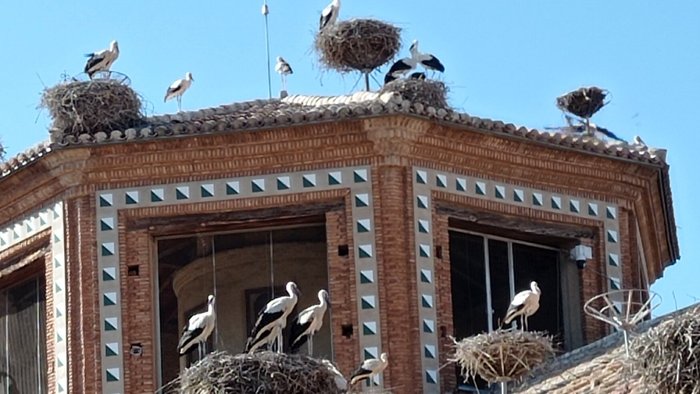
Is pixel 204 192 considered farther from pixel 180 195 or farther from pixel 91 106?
pixel 91 106

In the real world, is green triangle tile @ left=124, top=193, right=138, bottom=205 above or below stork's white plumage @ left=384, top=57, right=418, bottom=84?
below

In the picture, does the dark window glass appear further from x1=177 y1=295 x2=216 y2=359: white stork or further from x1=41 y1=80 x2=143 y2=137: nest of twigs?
x1=177 y1=295 x2=216 y2=359: white stork

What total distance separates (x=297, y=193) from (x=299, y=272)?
0.89m

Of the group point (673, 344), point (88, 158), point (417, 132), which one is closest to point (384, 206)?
point (417, 132)

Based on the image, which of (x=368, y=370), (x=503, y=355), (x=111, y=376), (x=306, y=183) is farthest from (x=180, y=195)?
(x=503, y=355)

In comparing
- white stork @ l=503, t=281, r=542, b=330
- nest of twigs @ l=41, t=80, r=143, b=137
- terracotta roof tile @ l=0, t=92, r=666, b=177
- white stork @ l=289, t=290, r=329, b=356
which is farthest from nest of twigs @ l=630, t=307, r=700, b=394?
nest of twigs @ l=41, t=80, r=143, b=137

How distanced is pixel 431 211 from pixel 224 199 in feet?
6.42

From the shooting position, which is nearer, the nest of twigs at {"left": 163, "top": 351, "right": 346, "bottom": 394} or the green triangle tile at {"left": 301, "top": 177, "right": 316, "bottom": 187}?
the nest of twigs at {"left": 163, "top": 351, "right": 346, "bottom": 394}

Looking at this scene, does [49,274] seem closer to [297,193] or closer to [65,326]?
[65,326]

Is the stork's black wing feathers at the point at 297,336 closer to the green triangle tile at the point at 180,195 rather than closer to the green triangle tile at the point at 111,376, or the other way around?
the green triangle tile at the point at 111,376

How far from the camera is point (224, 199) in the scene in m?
27.4

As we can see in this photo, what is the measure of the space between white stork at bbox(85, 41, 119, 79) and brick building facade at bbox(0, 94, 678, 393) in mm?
936

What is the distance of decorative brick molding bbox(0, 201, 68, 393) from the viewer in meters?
27.1

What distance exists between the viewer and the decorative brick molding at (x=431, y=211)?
26.7 m
